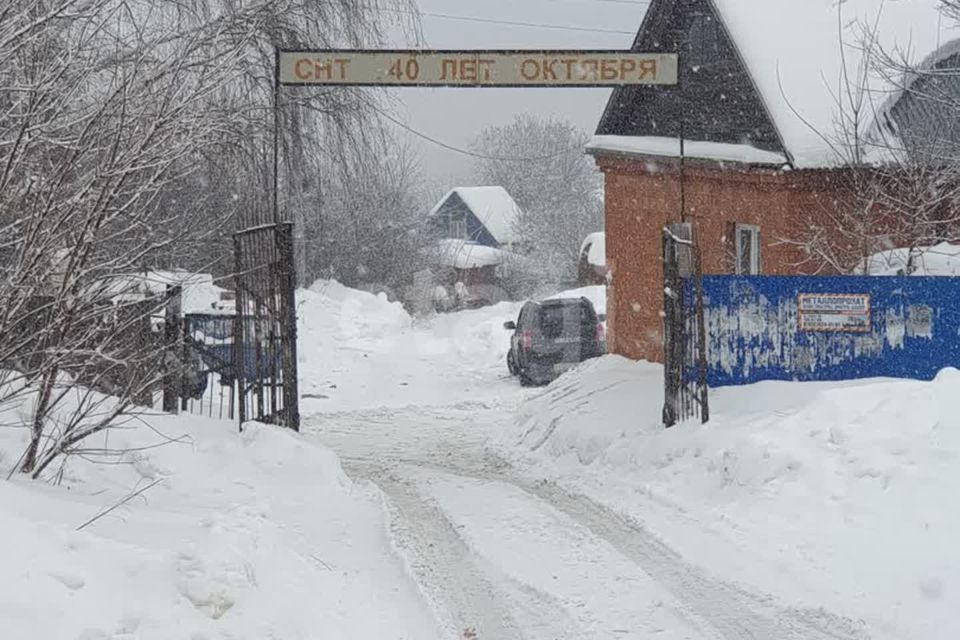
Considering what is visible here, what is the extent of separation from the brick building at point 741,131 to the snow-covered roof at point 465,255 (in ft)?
112

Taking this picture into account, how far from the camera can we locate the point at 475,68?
1264 cm

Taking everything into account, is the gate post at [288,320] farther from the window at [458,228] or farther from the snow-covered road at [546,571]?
the window at [458,228]

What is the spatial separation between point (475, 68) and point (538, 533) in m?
5.83

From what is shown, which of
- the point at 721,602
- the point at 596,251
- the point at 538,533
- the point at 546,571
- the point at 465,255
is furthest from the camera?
the point at 465,255

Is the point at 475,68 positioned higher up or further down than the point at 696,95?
further down

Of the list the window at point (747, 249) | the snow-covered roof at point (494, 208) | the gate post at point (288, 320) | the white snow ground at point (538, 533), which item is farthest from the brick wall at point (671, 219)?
the snow-covered roof at point (494, 208)

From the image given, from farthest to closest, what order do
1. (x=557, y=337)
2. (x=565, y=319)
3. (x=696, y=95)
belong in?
(x=557, y=337)
(x=565, y=319)
(x=696, y=95)

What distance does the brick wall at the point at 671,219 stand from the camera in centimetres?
1438

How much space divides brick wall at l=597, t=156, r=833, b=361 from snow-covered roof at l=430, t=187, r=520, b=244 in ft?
158

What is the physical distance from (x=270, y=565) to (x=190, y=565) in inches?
38.8

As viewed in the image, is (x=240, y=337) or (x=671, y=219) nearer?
(x=240, y=337)

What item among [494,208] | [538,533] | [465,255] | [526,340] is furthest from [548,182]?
[538,533]

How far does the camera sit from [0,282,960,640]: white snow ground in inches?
231

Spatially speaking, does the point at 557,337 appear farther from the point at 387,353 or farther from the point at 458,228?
the point at 458,228
